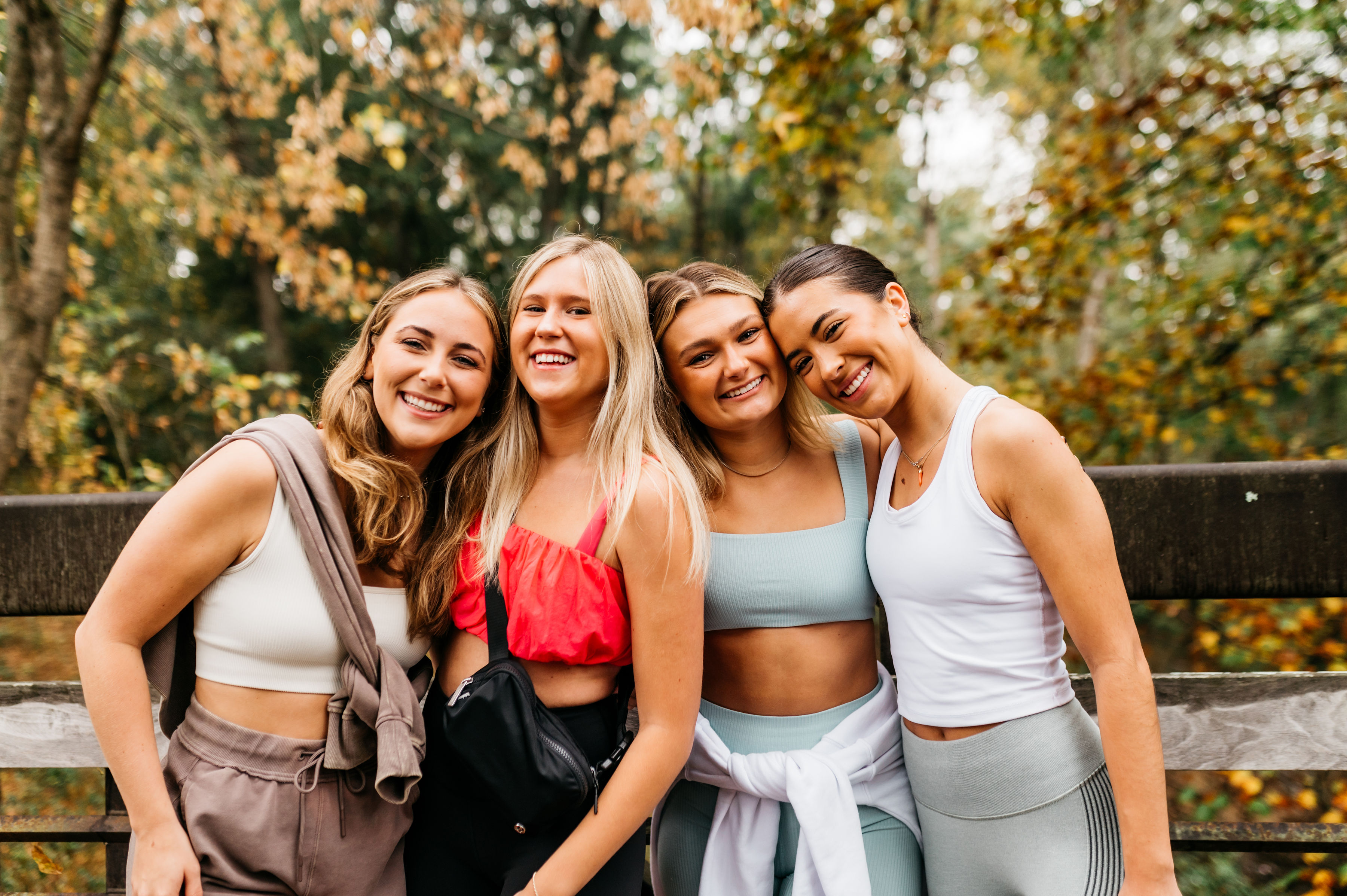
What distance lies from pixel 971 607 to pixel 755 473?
71 cm

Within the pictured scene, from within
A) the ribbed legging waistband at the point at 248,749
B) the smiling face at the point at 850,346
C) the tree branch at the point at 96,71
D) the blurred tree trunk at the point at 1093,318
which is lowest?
the ribbed legging waistband at the point at 248,749

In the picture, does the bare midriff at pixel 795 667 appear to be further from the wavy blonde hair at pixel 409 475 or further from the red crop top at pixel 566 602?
the wavy blonde hair at pixel 409 475

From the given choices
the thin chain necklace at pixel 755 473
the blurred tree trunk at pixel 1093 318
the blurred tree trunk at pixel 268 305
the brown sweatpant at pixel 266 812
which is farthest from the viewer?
the blurred tree trunk at pixel 268 305

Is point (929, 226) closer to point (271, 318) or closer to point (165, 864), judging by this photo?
point (271, 318)

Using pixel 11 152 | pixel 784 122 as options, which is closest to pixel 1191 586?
pixel 784 122

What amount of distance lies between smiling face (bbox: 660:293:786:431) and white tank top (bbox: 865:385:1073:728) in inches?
20.2

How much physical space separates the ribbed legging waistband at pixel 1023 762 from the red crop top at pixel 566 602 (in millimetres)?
871

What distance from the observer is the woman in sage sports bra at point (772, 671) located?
196cm

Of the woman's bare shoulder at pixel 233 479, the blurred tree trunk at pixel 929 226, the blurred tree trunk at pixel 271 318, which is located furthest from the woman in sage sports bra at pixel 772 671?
the blurred tree trunk at pixel 271 318

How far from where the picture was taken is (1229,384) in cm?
482

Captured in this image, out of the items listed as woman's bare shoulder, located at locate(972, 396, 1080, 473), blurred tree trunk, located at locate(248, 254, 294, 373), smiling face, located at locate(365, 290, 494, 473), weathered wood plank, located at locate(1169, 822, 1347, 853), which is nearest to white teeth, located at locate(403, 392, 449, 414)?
→ smiling face, located at locate(365, 290, 494, 473)

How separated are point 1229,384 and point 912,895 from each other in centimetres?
437

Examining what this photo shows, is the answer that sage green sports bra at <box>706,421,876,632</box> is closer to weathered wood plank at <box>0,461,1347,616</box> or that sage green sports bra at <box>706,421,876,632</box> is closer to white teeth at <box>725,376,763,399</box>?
white teeth at <box>725,376,763,399</box>

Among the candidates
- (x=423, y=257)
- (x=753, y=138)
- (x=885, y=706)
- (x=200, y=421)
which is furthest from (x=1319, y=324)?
(x=423, y=257)
